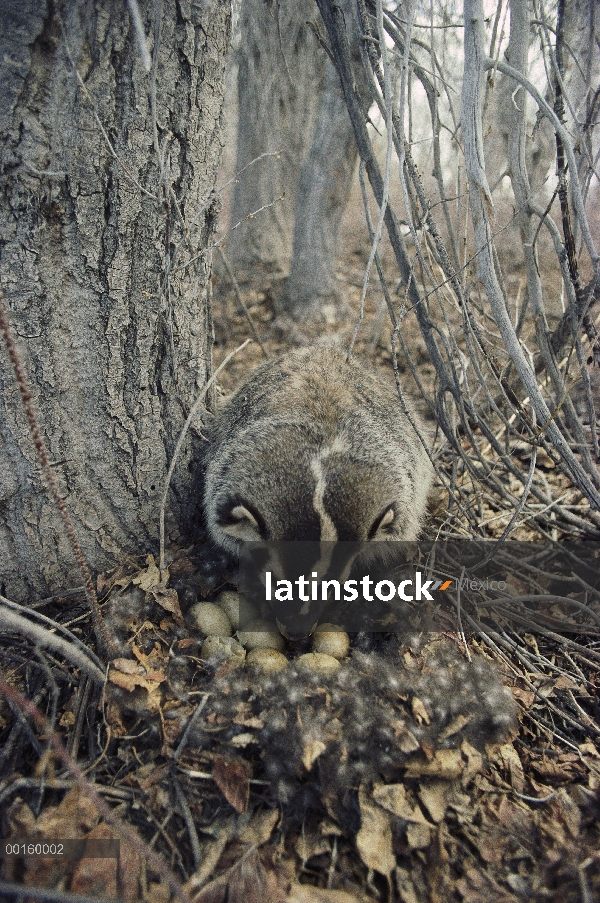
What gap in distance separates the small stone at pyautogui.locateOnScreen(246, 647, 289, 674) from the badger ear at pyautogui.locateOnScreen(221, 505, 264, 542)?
0.60m

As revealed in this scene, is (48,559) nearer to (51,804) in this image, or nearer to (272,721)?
(51,804)

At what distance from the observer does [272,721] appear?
2516 millimetres

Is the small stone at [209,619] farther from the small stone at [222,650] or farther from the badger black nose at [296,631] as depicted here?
the badger black nose at [296,631]

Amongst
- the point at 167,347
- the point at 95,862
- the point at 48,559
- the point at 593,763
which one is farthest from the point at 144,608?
the point at 593,763

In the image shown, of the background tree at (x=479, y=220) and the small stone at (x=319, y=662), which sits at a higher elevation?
the background tree at (x=479, y=220)

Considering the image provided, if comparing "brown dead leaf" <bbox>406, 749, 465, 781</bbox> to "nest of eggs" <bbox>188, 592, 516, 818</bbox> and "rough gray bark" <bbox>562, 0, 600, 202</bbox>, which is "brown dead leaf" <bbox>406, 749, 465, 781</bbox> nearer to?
"nest of eggs" <bbox>188, 592, 516, 818</bbox>

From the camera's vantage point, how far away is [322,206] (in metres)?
6.52

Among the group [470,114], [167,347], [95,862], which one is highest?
[470,114]

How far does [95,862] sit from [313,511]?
5.45 ft

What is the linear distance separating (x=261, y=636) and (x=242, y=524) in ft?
2.00

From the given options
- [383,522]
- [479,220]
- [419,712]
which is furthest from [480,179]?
[419,712]

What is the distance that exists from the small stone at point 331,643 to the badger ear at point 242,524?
60 cm

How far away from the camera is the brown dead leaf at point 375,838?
2.17m

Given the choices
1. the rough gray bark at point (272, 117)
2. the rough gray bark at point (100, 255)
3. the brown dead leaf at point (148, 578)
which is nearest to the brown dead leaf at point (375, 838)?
the brown dead leaf at point (148, 578)
